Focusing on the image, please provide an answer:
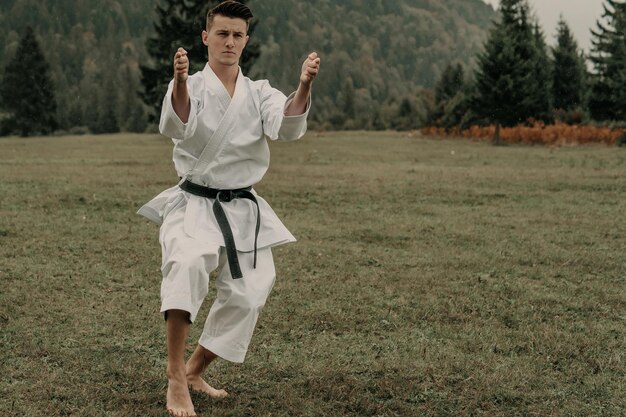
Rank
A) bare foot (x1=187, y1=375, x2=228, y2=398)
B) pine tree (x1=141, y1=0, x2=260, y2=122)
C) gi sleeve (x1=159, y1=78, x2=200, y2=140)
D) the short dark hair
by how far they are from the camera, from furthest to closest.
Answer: pine tree (x1=141, y1=0, x2=260, y2=122) → bare foot (x1=187, y1=375, x2=228, y2=398) → the short dark hair → gi sleeve (x1=159, y1=78, x2=200, y2=140)

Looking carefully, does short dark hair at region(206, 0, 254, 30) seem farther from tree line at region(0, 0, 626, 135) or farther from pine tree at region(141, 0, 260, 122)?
pine tree at region(141, 0, 260, 122)

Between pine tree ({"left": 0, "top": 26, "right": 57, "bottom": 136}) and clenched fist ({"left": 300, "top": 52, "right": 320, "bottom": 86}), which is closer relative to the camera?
clenched fist ({"left": 300, "top": 52, "right": 320, "bottom": 86})

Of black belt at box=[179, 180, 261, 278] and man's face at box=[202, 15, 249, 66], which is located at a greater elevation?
man's face at box=[202, 15, 249, 66]

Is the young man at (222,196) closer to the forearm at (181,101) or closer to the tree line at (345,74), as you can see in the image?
the forearm at (181,101)

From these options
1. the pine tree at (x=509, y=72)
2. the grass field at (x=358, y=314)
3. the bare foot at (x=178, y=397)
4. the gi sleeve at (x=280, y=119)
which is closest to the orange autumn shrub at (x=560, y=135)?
the pine tree at (x=509, y=72)

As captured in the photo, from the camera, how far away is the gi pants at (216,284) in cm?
315

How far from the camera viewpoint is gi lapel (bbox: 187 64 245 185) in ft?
10.9

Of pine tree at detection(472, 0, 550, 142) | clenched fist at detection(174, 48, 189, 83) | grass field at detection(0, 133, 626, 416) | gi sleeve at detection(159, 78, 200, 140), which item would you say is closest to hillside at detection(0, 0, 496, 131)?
pine tree at detection(472, 0, 550, 142)

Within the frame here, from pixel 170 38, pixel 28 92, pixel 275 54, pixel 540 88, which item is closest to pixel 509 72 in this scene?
pixel 540 88

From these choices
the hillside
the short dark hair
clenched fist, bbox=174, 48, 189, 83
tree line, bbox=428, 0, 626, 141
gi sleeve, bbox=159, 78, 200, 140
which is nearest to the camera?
clenched fist, bbox=174, 48, 189, 83

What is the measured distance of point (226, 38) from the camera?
11.1 feet

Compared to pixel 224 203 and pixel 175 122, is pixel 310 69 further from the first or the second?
pixel 224 203

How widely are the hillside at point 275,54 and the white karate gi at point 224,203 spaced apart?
69.0 m

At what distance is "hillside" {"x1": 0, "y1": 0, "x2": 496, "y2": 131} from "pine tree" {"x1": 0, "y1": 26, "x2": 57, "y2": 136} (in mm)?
17035
